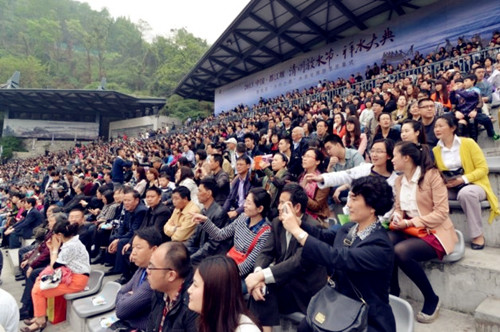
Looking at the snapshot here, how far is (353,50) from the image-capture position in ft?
51.4

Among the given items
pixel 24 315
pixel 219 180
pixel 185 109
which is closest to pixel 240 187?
pixel 219 180

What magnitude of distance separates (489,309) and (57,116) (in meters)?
40.9

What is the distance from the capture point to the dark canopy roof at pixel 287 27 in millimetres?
13609

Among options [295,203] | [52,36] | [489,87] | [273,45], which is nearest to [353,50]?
[273,45]

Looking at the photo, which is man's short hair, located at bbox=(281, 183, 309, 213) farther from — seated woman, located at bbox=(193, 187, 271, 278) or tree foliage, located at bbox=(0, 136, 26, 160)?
tree foliage, located at bbox=(0, 136, 26, 160)

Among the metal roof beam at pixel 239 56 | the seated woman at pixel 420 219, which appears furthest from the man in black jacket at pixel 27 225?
the metal roof beam at pixel 239 56

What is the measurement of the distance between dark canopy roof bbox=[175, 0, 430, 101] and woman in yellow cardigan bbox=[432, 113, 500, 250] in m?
12.4

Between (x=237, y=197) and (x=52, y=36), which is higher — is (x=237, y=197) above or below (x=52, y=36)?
below

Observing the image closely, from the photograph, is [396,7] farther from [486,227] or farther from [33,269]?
[33,269]

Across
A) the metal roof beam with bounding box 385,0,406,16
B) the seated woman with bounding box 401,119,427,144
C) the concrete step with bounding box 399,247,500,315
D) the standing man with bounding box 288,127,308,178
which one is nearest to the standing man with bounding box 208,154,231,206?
the standing man with bounding box 288,127,308,178

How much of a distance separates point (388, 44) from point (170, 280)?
50.5 feet

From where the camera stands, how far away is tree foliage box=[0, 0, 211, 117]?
1690 inches

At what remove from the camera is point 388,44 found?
14.1 metres

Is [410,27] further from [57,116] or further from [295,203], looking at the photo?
[57,116]
